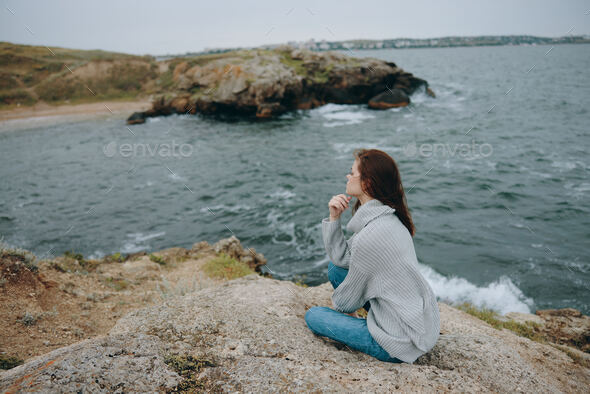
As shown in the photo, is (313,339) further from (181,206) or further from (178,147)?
(178,147)

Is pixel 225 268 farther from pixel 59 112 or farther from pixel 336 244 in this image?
pixel 59 112

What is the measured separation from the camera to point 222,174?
20.5m

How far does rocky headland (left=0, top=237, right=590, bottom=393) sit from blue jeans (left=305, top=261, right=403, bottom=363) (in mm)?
103

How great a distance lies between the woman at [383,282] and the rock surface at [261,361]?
0.79ft

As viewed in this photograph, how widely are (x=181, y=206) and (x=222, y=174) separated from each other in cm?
482

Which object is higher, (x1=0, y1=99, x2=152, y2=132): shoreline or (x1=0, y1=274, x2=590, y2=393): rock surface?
(x1=0, y1=99, x2=152, y2=132): shoreline

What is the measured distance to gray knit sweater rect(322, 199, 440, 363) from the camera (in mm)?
2961

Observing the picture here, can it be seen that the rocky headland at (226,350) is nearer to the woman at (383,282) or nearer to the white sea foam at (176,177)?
the woman at (383,282)

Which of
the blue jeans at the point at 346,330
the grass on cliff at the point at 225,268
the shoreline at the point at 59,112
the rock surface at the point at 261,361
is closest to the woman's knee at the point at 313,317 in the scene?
the blue jeans at the point at 346,330

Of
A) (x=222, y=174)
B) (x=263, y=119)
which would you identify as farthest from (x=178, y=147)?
(x=263, y=119)

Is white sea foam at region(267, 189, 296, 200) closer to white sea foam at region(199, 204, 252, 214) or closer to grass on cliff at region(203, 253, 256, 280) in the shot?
white sea foam at region(199, 204, 252, 214)

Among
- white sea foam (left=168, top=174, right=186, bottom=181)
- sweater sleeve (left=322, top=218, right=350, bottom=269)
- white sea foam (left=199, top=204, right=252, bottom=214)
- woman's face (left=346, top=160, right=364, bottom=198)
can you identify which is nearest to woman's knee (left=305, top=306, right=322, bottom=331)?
sweater sleeve (left=322, top=218, right=350, bottom=269)

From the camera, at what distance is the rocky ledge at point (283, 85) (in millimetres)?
38531

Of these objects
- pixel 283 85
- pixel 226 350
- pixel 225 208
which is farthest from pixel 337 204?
pixel 283 85
